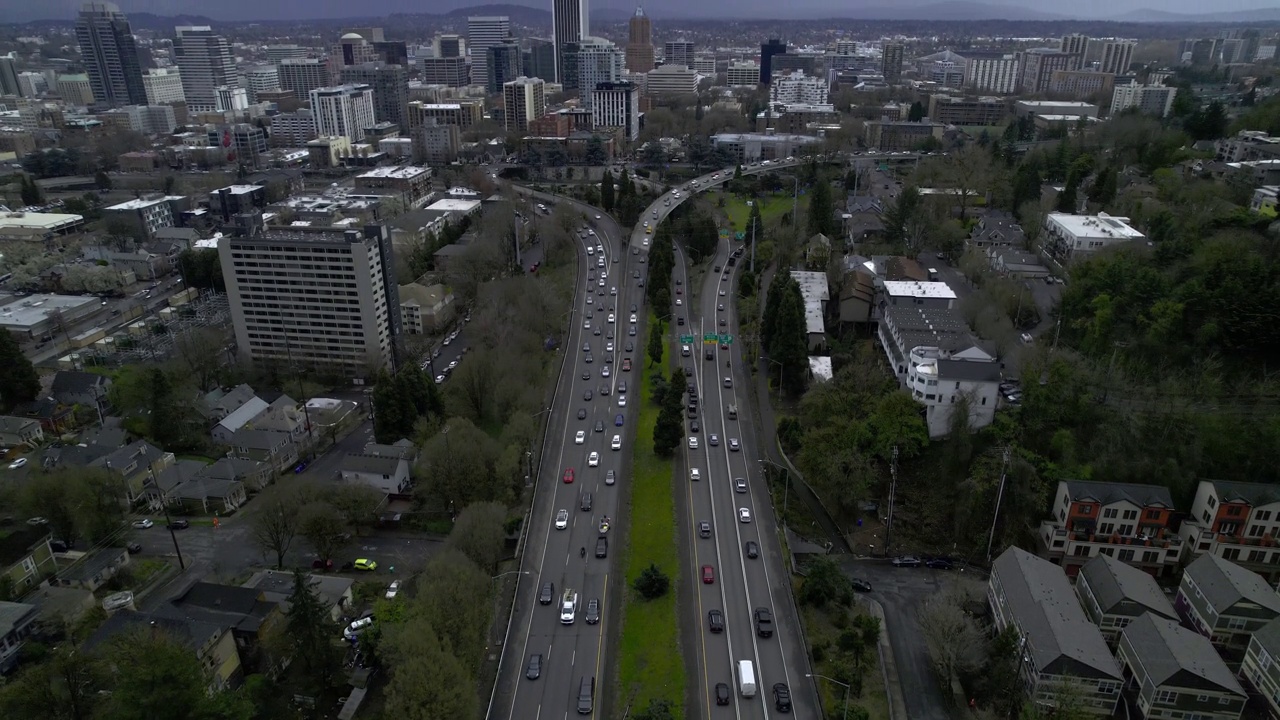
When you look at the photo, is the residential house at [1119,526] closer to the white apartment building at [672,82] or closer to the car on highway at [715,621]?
the car on highway at [715,621]

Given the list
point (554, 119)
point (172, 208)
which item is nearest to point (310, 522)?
point (172, 208)

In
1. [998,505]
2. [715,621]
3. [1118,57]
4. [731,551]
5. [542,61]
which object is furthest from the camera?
[542,61]

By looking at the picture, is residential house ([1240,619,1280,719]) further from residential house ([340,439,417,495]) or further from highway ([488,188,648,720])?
residential house ([340,439,417,495])

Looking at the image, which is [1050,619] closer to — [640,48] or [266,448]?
[266,448]

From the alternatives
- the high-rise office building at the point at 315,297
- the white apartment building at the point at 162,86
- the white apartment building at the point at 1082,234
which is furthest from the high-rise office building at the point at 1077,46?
the white apartment building at the point at 162,86

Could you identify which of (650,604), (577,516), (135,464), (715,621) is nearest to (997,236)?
(577,516)

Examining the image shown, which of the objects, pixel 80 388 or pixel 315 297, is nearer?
pixel 80 388

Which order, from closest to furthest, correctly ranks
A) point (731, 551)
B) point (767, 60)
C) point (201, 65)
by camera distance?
point (731, 551) < point (201, 65) < point (767, 60)
